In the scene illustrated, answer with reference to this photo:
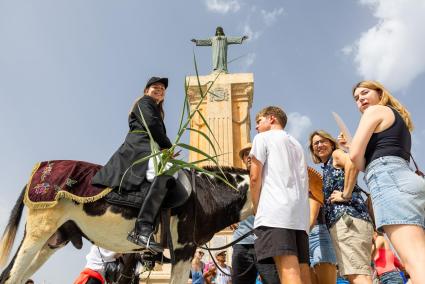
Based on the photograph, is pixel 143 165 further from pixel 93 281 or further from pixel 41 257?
pixel 93 281

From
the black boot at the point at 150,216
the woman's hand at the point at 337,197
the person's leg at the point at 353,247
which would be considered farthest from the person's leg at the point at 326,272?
the black boot at the point at 150,216

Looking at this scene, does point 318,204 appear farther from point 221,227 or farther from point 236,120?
point 236,120

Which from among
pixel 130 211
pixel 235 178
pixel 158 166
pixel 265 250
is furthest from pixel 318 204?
pixel 130 211

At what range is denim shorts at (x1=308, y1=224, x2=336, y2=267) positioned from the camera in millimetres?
3752

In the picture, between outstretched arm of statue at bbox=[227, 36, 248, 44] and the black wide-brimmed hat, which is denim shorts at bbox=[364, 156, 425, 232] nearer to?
Result: the black wide-brimmed hat

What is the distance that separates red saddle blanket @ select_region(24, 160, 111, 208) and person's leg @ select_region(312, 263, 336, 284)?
218cm

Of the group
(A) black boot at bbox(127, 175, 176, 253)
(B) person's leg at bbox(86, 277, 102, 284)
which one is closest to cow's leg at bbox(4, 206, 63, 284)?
(A) black boot at bbox(127, 175, 176, 253)

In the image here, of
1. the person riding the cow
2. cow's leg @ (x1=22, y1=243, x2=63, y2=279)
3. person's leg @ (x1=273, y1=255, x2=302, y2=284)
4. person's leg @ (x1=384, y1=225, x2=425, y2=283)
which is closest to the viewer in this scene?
person's leg @ (x1=384, y1=225, x2=425, y2=283)

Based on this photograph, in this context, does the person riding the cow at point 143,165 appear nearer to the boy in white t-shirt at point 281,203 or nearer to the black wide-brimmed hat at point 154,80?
the black wide-brimmed hat at point 154,80

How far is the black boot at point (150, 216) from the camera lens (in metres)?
3.54

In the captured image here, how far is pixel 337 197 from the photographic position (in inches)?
139

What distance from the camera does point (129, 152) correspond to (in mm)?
4090

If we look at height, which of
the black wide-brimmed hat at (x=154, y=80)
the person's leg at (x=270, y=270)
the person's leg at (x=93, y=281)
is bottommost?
the person's leg at (x=93, y=281)

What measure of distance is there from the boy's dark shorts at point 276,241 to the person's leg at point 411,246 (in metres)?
0.62
